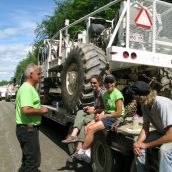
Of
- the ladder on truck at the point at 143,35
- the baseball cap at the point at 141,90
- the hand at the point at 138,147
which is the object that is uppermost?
the ladder on truck at the point at 143,35

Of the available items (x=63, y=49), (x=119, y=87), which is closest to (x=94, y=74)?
(x=119, y=87)

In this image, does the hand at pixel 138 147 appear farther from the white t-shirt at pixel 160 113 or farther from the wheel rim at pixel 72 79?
the wheel rim at pixel 72 79

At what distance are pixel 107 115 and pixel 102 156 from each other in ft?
2.23

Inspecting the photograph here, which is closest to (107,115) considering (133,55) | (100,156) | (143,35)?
(100,156)

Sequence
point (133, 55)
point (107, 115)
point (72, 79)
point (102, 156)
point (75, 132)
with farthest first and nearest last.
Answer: point (72, 79), point (75, 132), point (133, 55), point (107, 115), point (102, 156)

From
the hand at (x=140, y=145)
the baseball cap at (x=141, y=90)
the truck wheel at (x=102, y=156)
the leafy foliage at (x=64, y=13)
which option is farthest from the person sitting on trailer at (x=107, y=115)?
the leafy foliage at (x=64, y=13)

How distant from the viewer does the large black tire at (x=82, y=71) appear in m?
6.85

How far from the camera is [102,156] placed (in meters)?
5.27

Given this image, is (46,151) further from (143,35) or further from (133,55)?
(143,35)

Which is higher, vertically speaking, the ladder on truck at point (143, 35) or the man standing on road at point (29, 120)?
the ladder on truck at point (143, 35)

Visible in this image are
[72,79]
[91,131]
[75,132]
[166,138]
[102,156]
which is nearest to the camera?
[166,138]

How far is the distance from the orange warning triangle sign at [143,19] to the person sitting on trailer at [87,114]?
3.78 feet

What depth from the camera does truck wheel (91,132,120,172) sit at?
4.88m

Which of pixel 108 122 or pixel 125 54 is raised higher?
pixel 125 54
